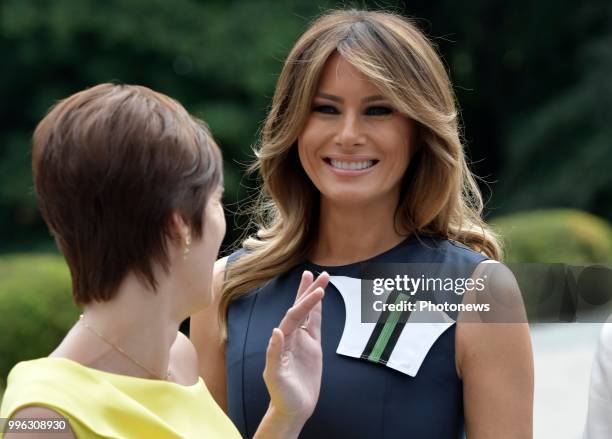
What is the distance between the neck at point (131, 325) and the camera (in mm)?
1908

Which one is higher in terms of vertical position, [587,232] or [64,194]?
[64,194]

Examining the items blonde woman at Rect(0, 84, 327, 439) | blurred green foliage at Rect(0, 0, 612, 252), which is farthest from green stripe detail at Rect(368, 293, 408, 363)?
blurred green foliage at Rect(0, 0, 612, 252)

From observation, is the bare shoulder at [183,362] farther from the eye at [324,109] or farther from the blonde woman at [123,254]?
the eye at [324,109]

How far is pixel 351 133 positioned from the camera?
105 inches

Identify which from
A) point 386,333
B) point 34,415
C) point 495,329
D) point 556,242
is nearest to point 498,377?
point 495,329

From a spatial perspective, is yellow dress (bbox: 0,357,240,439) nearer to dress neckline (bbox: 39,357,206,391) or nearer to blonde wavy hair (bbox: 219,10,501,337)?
dress neckline (bbox: 39,357,206,391)

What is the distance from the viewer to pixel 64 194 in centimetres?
183

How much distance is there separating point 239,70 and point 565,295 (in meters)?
11.9

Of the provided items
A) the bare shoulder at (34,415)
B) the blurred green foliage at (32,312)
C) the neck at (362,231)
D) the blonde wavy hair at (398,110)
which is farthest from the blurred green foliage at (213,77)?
the bare shoulder at (34,415)

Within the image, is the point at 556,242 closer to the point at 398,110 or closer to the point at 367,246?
the point at 367,246

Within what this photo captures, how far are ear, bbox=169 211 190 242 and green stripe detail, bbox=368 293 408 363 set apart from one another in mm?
845

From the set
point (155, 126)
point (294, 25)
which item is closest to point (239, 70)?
point (294, 25)

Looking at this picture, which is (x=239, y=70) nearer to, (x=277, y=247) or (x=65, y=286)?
(x=65, y=286)

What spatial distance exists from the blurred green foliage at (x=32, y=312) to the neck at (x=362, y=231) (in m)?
4.45
